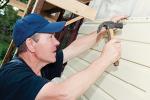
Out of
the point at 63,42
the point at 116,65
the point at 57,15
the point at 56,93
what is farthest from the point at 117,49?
the point at 57,15

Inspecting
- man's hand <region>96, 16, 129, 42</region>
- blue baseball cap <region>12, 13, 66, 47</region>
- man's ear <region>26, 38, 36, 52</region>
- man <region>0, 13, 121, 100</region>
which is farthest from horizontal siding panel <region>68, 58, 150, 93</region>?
man's ear <region>26, 38, 36, 52</region>

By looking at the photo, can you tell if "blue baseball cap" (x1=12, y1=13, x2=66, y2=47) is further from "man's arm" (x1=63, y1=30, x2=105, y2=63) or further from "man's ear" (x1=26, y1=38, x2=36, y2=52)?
"man's arm" (x1=63, y1=30, x2=105, y2=63)

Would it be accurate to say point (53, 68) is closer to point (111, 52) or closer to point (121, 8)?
point (121, 8)

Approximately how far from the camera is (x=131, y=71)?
3.04m

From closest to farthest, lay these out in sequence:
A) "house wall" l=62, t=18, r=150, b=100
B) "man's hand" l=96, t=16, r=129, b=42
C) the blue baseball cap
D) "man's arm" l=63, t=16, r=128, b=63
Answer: "house wall" l=62, t=18, r=150, b=100 → the blue baseball cap → "man's hand" l=96, t=16, r=129, b=42 → "man's arm" l=63, t=16, r=128, b=63

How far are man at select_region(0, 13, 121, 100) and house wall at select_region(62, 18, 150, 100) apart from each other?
196mm

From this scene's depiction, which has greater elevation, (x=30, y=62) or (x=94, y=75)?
(x=94, y=75)

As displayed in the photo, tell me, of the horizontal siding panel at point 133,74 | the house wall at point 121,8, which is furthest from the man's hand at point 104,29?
the horizontal siding panel at point 133,74

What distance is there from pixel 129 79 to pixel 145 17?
1.90 ft

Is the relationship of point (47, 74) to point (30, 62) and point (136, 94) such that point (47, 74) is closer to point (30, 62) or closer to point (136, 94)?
point (30, 62)

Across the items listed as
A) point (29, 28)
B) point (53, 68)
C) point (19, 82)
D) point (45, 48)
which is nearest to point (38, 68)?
point (45, 48)

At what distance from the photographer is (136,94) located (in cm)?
278

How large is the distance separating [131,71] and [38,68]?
0.95 m

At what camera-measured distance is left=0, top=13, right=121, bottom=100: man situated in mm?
2684
